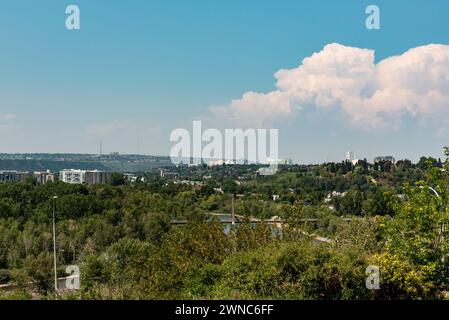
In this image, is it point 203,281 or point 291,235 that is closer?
point 203,281

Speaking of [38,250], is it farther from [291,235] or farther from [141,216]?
[291,235]

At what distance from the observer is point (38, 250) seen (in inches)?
1454

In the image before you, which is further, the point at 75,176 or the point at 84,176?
the point at 75,176

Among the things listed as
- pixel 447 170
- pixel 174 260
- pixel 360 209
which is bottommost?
pixel 360 209

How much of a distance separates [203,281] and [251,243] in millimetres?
3426

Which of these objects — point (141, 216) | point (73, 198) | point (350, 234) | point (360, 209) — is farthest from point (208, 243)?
point (360, 209)

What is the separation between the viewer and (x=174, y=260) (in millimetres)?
12820

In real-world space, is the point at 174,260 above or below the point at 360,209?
above

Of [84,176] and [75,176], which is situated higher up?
[84,176]
